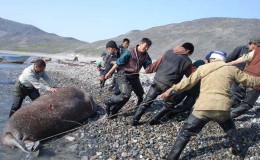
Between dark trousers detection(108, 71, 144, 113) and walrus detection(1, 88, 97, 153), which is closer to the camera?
walrus detection(1, 88, 97, 153)

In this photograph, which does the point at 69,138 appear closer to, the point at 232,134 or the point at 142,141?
the point at 142,141

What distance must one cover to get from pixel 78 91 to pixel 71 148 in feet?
8.02

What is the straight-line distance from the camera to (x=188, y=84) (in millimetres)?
6121

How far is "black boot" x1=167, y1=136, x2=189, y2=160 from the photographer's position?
605 cm

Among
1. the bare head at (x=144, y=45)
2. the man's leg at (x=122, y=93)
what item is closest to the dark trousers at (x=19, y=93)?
the man's leg at (x=122, y=93)

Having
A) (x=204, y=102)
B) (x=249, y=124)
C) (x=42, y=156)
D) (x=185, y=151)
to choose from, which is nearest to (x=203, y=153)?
(x=185, y=151)

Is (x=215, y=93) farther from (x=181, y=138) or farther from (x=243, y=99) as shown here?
(x=243, y=99)

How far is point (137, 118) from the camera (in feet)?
26.8

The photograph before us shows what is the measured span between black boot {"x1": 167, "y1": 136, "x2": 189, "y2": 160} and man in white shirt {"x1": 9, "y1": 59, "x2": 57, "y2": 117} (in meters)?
3.46

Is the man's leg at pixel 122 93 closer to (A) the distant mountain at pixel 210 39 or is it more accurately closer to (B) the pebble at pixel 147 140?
(B) the pebble at pixel 147 140

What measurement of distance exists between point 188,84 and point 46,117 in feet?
11.9

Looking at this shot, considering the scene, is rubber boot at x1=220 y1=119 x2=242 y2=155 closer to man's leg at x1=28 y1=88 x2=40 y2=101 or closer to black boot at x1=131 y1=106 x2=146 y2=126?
black boot at x1=131 y1=106 x2=146 y2=126

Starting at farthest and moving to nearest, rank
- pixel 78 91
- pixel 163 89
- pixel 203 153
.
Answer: pixel 78 91 < pixel 163 89 < pixel 203 153

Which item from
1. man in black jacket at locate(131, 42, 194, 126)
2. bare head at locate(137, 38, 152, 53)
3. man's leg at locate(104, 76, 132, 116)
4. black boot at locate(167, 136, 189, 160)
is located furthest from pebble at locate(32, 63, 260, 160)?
bare head at locate(137, 38, 152, 53)
